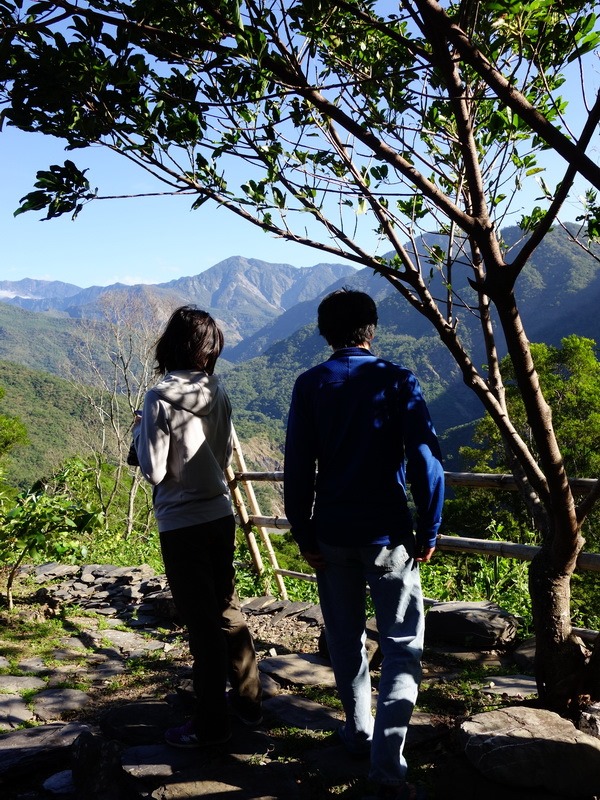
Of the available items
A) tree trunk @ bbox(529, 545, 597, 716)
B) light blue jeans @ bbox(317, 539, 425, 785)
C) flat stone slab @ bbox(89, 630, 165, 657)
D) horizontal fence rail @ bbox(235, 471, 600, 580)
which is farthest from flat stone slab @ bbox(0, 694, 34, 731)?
horizontal fence rail @ bbox(235, 471, 600, 580)

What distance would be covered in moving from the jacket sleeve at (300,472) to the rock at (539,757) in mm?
810

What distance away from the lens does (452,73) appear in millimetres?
2021

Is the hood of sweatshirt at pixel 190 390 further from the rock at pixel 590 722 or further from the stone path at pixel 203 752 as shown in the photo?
the rock at pixel 590 722

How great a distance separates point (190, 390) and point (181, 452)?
9.0 inches

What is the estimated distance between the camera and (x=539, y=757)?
1985mm

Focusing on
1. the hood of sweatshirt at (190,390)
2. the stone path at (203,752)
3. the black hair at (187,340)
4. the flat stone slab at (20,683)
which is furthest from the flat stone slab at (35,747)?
the black hair at (187,340)

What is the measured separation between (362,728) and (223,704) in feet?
1.68

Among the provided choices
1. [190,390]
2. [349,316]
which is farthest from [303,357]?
[349,316]

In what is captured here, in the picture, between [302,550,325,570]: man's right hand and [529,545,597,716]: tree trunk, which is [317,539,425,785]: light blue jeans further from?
[529,545,597,716]: tree trunk

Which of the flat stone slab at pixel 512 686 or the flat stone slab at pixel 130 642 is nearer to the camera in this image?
the flat stone slab at pixel 512 686

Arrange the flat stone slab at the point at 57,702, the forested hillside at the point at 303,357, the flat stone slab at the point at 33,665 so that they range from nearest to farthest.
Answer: the flat stone slab at the point at 57,702
the flat stone slab at the point at 33,665
the forested hillside at the point at 303,357

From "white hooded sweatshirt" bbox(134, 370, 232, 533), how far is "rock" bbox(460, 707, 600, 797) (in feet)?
3.79

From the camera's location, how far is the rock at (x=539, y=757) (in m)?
1.95

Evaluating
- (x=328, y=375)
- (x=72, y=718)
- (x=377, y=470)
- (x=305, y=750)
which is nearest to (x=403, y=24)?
(x=328, y=375)
